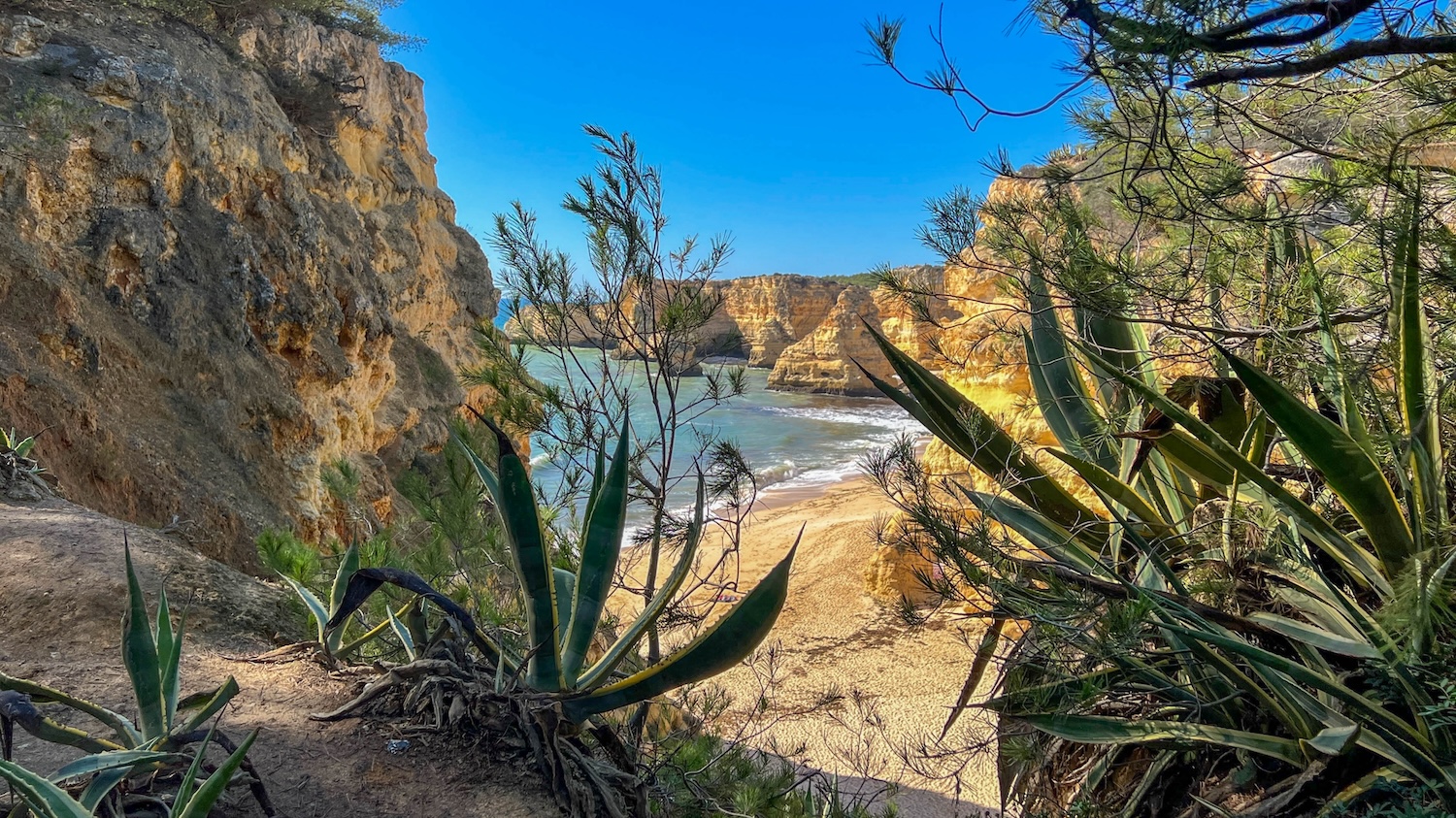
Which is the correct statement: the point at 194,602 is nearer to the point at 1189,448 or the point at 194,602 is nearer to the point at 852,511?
the point at 1189,448

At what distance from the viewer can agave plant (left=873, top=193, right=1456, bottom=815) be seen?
1559 mm

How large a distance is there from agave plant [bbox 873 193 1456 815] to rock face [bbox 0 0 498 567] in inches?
156

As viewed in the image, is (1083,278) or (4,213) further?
(4,213)

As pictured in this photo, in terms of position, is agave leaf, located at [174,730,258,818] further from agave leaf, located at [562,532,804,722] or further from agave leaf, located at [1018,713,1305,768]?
agave leaf, located at [1018,713,1305,768]

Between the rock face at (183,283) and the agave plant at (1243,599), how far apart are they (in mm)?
3968

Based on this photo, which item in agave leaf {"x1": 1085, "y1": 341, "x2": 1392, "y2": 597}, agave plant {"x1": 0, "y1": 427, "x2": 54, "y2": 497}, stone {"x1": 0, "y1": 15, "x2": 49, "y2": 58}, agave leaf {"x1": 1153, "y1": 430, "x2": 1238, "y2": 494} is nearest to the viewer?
agave leaf {"x1": 1085, "y1": 341, "x2": 1392, "y2": 597}

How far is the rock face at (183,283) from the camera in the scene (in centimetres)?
438

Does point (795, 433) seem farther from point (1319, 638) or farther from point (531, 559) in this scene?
point (531, 559)

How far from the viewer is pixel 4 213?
448 cm

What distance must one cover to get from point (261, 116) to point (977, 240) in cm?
679

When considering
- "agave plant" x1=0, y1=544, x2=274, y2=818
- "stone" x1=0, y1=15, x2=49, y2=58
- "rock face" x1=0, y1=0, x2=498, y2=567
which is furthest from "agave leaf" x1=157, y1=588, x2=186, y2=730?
"stone" x1=0, y1=15, x2=49, y2=58

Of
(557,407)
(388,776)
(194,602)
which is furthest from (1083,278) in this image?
(194,602)

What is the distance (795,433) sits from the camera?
27.2 metres

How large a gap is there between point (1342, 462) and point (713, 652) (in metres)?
1.52
